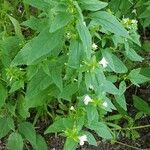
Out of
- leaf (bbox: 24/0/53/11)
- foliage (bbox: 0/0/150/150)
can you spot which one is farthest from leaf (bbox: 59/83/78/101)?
leaf (bbox: 24/0/53/11)

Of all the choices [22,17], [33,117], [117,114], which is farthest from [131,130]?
[22,17]

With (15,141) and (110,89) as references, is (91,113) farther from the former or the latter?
(15,141)

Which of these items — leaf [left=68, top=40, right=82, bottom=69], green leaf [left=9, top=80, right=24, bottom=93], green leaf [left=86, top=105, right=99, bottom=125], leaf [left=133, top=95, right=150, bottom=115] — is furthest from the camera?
leaf [left=133, top=95, right=150, bottom=115]

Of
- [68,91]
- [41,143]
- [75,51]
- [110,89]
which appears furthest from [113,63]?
[41,143]

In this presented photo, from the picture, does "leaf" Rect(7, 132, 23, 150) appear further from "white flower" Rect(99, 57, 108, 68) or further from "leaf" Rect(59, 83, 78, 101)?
"white flower" Rect(99, 57, 108, 68)

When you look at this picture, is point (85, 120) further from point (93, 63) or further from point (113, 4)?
point (113, 4)

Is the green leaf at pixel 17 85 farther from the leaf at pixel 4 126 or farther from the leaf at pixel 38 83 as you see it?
the leaf at pixel 4 126
